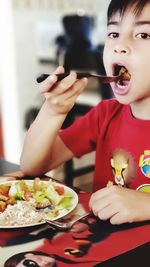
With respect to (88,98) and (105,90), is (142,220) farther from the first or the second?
(88,98)

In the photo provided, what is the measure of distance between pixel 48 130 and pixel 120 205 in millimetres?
331

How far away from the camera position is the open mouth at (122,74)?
A: 3.08 feet

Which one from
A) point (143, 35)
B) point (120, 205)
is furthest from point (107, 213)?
point (143, 35)

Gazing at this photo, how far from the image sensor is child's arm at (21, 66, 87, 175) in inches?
37.7

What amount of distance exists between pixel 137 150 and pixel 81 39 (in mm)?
1981

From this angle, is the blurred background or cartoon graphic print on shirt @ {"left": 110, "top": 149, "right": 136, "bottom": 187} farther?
the blurred background

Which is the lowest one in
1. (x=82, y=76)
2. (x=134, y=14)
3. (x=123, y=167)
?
(x=123, y=167)

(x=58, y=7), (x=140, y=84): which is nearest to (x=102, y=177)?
(x=140, y=84)

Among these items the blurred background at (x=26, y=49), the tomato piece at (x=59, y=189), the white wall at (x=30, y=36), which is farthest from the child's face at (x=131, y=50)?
the white wall at (x=30, y=36)

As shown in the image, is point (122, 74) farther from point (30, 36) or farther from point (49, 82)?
point (30, 36)

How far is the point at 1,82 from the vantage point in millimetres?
3443

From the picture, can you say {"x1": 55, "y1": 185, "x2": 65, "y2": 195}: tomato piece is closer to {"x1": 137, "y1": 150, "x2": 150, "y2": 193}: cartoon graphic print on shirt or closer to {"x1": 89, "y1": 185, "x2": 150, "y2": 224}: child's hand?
{"x1": 89, "y1": 185, "x2": 150, "y2": 224}: child's hand

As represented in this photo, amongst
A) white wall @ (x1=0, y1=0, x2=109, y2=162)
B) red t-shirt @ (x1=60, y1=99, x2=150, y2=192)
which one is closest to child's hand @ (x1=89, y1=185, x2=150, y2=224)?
red t-shirt @ (x1=60, y1=99, x2=150, y2=192)

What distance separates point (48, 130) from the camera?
103 cm
